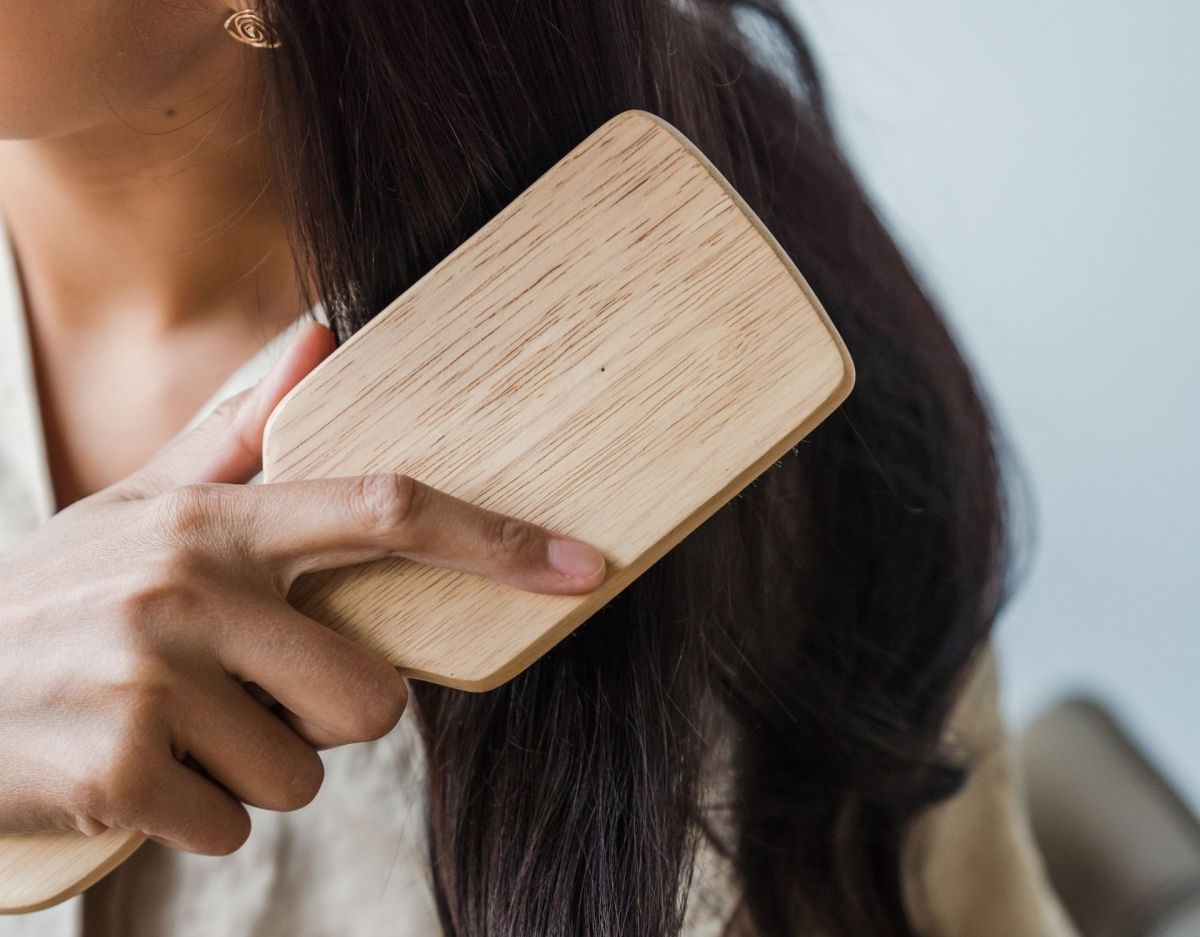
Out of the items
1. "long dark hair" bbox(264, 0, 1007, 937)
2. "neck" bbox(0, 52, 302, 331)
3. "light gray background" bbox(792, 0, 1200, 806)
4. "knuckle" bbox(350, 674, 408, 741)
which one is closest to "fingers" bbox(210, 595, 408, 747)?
"knuckle" bbox(350, 674, 408, 741)

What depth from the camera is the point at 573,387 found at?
1.11 feet

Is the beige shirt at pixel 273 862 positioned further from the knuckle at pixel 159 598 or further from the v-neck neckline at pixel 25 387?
the knuckle at pixel 159 598

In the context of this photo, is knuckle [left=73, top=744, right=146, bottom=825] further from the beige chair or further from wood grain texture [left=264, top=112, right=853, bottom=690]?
the beige chair

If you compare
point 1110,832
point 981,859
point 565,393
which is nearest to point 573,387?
point 565,393

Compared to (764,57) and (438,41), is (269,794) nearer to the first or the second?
(438,41)

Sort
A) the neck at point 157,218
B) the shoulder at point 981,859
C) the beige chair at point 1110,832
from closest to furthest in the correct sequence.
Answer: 1. the neck at point 157,218
2. the shoulder at point 981,859
3. the beige chair at point 1110,832

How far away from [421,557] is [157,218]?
26cm

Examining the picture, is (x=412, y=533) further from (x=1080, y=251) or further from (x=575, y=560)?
(x=1080, y=251)

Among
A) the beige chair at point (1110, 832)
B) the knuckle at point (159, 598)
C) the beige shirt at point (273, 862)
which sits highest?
the knuckle at point (159, 598)

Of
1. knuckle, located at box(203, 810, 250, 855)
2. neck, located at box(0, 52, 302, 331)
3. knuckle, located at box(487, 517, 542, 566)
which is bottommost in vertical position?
knuckle, located at box(203, 810, 250, 855)

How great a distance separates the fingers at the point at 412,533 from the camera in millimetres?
316

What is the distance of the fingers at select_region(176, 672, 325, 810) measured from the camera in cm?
33

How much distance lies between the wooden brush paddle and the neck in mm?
146

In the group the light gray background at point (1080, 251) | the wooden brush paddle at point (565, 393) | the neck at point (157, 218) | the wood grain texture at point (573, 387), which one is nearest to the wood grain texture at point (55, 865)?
the wooden brush paddle at point (565, 393)
